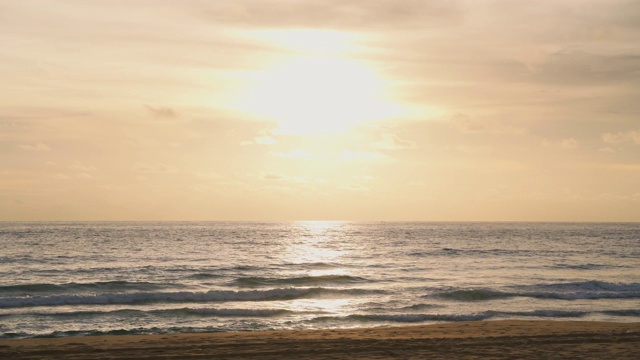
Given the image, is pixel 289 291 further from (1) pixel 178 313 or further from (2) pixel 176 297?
(1) pixel 178 313

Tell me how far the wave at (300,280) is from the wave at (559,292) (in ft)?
27.3

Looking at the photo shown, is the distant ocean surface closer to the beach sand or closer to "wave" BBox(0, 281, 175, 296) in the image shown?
"wave" BBox(0, 281, 175, 296)

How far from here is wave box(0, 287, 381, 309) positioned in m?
29.7

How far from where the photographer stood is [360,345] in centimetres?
1814

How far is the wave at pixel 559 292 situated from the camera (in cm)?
3244

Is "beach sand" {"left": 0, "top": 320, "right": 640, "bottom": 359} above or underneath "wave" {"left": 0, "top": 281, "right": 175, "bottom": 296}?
above

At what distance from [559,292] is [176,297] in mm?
20410

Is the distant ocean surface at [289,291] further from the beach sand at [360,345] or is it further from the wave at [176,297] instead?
the beach sand at [360,345]

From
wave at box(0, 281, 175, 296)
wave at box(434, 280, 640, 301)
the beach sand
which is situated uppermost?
the beach sand

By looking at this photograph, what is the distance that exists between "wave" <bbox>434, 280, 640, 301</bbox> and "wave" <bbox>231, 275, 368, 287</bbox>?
8326 mm

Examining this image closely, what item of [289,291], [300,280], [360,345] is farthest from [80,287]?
[360,345]

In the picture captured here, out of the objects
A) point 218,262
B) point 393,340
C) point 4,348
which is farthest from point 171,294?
point 218,262

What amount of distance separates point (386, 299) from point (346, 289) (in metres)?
4.26

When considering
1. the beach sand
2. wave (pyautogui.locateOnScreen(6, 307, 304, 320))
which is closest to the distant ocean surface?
wave (pyautogui.locateOnScreen(6, 307, 304, 320))
